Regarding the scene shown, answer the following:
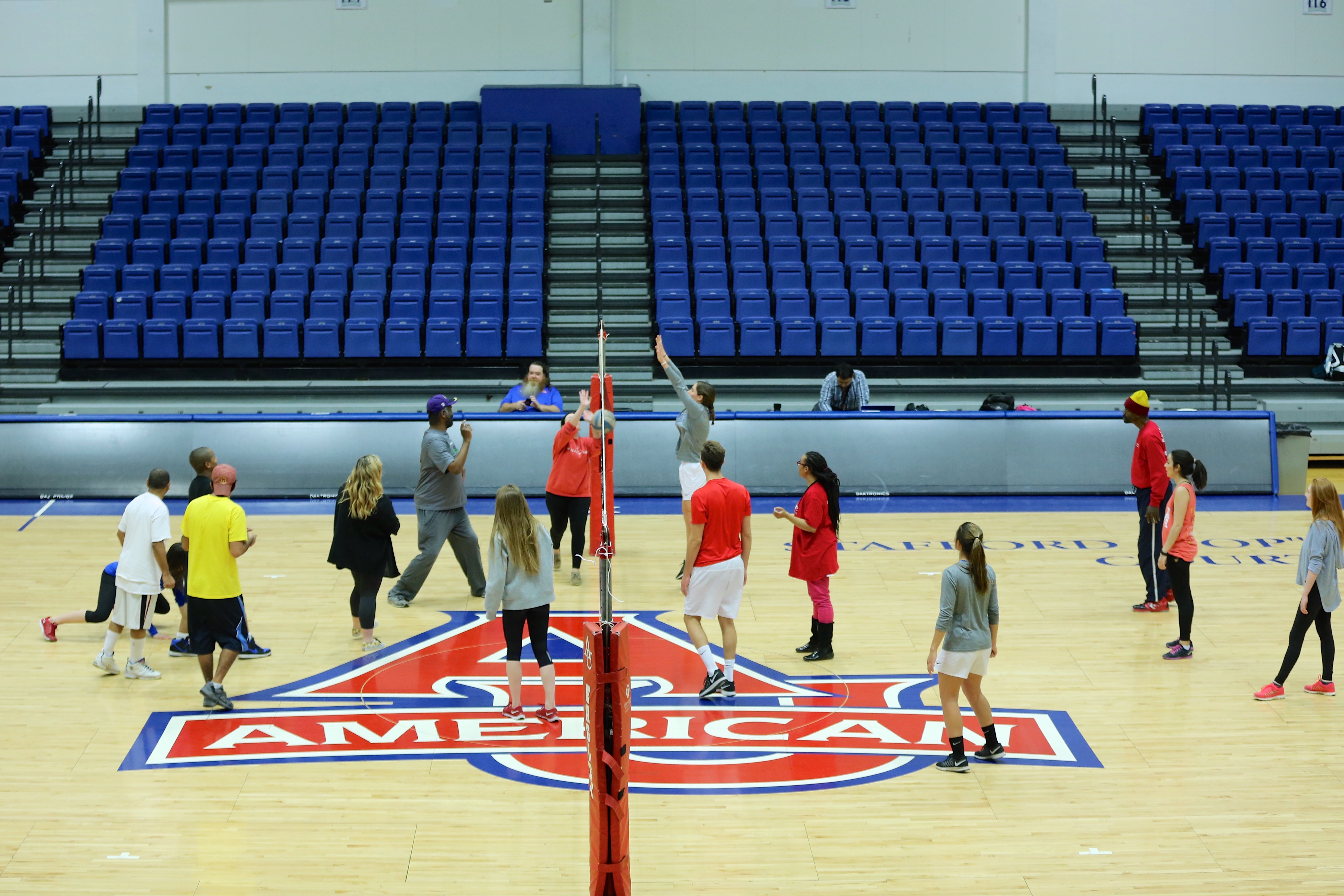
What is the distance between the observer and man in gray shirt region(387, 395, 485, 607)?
10.1 metres

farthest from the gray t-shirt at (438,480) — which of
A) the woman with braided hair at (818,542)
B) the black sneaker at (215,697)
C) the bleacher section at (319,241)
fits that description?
the bleacher section at (319,241)

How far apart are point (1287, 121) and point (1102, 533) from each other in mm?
13092

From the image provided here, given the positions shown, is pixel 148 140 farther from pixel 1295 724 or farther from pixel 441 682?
pixel 1295 724

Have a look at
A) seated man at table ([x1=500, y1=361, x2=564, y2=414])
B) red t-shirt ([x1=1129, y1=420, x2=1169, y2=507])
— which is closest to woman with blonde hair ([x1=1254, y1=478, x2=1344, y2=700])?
red t-shirt ([x1=1129, y1=420, x2=1169, y2=507])

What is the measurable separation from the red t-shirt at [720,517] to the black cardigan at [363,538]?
2.34 metres

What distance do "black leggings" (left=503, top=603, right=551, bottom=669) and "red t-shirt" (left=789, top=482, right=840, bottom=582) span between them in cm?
195

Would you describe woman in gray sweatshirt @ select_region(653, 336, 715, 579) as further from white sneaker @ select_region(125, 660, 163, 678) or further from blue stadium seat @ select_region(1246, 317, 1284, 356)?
blue stadium seat @ select_region(1246, 317, 1284, 356)

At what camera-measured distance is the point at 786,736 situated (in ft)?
25.1

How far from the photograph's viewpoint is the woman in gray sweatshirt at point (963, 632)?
6.93m

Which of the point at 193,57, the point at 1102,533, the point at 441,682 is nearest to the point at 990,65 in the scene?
the point at 1102,533

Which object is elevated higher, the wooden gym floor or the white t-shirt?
the white t-shirt

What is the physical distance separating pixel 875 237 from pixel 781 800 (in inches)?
541

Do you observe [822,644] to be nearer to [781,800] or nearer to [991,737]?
[991,737]

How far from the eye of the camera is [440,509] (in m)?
10.3
